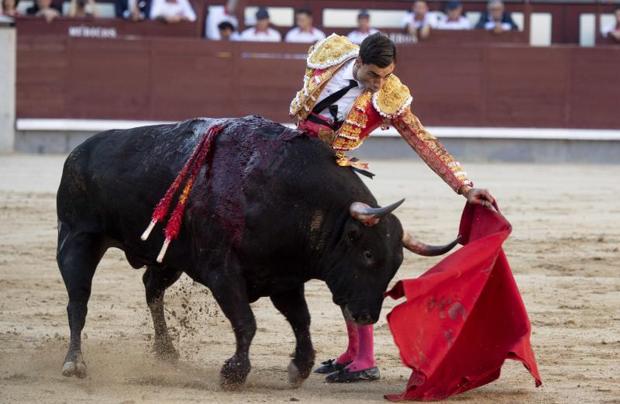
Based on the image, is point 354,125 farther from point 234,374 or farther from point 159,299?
point 159,299

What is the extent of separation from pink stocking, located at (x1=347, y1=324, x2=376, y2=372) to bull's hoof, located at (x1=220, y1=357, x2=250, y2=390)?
438 mm

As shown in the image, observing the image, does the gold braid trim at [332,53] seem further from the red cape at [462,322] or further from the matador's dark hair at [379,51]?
the red cape at [462,322]

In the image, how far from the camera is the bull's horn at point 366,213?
3.81 m

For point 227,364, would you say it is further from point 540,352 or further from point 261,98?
point 261,98

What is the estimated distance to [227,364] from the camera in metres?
4.00

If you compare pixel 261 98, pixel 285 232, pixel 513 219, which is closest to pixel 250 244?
pixel 285 232

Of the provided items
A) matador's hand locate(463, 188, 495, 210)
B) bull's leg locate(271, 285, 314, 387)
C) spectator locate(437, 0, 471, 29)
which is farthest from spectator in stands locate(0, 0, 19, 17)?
matador's hand locate(463, 188, 495, 210)

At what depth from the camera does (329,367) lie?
14.6 ft

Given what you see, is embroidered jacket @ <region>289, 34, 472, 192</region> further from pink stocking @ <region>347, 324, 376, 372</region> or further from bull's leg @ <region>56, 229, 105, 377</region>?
bull's leg @ <region>56, 229, 105, 377</region>

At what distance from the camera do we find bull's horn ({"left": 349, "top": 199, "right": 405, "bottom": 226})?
3.81 metres

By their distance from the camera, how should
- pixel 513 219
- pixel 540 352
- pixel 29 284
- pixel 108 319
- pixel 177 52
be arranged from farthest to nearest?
1. pixel 177 52
2. pixel 513 219
3. pixel 29 284
4. pixel 108 319
5. pixel 540 352

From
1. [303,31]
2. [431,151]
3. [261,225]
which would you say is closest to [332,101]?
[431,151]

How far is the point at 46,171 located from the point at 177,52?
2649mm

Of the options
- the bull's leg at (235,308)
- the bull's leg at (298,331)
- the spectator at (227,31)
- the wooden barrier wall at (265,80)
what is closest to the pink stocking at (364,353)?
the bull's leg at (298,331)
